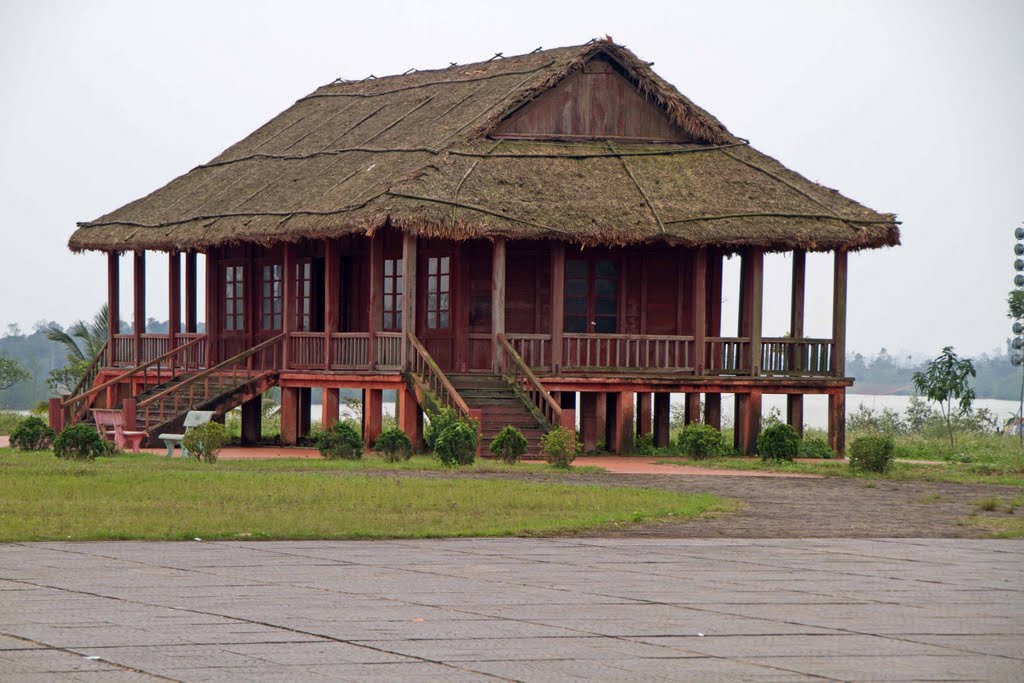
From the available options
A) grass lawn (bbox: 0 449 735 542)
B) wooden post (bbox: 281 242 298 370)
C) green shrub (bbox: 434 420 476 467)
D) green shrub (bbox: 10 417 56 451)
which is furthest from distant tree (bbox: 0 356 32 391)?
green shrub (bbox: 434 420 476 467)

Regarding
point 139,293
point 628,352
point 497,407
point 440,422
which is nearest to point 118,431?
point 440,422

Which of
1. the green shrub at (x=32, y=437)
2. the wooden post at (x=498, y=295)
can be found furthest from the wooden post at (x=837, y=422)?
the green shrub at (x=32, y=437)

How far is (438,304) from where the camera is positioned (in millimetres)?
30906

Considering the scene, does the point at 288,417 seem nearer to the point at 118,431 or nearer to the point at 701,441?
the point at 118,431

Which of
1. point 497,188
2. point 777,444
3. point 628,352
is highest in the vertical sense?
point 497,188

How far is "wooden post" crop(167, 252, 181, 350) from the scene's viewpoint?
114 ft

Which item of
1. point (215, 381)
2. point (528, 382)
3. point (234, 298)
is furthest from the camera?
point (234, 298)

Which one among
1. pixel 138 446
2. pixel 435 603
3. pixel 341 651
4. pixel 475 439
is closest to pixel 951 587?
pixel 435 603

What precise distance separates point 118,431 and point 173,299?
9.14 meters

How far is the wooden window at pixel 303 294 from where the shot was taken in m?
33.4

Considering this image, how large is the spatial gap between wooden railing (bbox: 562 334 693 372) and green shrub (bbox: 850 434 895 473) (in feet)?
19.6

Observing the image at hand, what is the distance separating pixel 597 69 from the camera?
1253 inches

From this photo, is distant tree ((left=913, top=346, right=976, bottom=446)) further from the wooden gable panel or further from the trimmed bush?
the trimmed bush

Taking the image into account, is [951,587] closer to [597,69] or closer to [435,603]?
[435,603]
